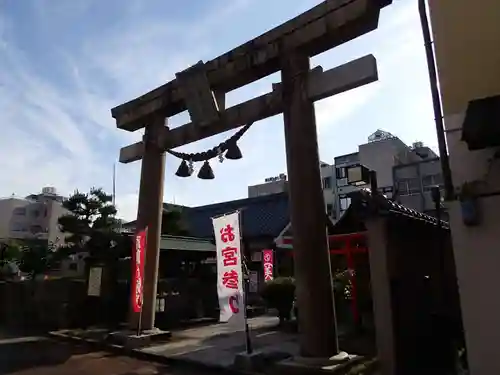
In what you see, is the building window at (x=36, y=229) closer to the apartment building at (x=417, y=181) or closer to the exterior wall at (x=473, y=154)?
the apartment building at (x=417, y=181)

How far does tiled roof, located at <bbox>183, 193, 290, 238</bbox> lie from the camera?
2647cm

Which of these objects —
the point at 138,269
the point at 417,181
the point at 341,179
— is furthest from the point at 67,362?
the point at 341,179

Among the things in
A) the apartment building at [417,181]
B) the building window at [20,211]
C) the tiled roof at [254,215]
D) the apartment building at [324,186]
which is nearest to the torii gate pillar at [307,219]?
the tiled roof at [254,215]

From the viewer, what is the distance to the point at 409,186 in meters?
34.3

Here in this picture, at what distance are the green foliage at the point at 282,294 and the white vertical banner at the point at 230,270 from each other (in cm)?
570

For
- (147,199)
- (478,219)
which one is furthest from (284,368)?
(147,199)

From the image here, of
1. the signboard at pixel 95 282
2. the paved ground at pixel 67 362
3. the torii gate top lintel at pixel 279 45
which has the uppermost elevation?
the torii gate top lintel at pixel 279 45

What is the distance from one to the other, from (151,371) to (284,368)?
2.92m

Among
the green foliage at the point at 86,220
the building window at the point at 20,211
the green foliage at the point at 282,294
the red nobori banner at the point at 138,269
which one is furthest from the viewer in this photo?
A: the building window at the point at 20,211

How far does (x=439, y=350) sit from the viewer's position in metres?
8.12

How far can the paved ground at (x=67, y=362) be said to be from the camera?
848 centimetres

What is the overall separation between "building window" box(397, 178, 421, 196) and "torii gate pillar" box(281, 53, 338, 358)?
2729 cm

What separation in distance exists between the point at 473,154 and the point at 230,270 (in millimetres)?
5324

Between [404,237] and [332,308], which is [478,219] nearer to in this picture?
[404,237]
